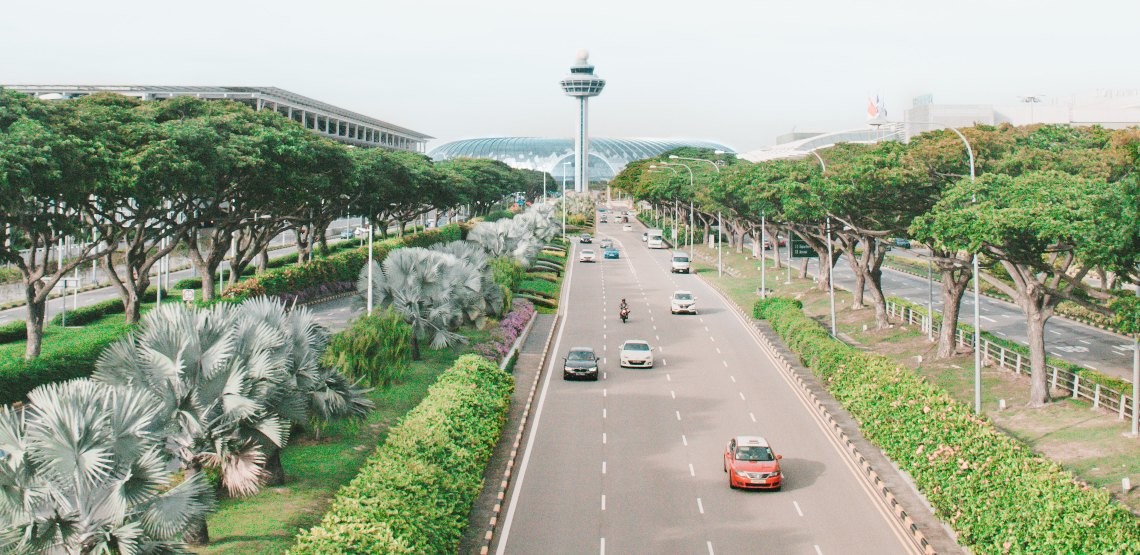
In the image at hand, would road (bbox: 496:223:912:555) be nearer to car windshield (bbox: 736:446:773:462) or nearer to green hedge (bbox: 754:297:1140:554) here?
car windshield (bbox: 736:446:773:462)

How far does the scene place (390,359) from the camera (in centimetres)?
3719

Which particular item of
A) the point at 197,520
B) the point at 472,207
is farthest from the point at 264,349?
the point at 472,207

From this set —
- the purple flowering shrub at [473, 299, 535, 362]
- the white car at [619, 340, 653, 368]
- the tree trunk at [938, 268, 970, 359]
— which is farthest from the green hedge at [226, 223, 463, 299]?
the tree trunk at [938, 268, 970, 359]

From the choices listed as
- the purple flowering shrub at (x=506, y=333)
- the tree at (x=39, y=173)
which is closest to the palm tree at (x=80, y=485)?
the tree at (x=39, y=173)

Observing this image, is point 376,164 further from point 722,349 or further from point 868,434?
point 868,434

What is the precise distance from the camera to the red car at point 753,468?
2758cm

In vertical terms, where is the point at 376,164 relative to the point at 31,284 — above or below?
above

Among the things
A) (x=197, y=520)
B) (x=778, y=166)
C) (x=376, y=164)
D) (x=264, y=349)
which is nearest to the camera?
(x=197, y=520)

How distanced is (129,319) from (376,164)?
31.7 m

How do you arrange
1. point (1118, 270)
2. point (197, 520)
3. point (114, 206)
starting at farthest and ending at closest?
point (114, 206) < point (1118, 270) < point (197, 520)

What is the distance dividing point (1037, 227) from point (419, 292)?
2423cm

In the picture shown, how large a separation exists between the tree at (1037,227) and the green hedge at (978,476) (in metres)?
Answer: 4.74

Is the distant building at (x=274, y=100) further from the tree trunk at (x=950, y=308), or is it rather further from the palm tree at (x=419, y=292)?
the tree trunk at (x=950, y=308)

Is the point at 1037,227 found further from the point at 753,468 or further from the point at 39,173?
the point at 39,173
